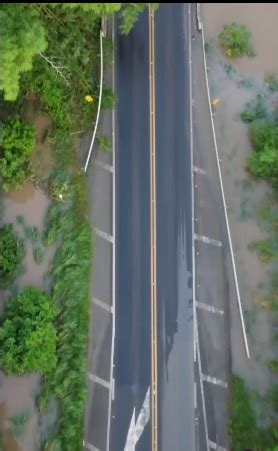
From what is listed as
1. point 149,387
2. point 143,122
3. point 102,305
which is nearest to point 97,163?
point 143,122

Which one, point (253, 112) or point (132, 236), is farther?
point (253, 112)

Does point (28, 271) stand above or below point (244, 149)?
below

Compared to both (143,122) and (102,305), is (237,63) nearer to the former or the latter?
(143,122)

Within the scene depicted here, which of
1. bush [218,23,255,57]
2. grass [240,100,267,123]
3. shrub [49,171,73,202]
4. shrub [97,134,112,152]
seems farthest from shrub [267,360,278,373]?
bush [218,23,255,57]

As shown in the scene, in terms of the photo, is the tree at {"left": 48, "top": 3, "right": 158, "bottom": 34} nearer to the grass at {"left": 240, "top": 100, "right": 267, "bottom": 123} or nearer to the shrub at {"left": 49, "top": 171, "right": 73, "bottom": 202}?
the grass at {"left": 240, "top": 100, "right": 267, "bottom": 123}

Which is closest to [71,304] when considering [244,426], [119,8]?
[244,426]

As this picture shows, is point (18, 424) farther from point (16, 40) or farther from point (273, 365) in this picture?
point (16, 40)
